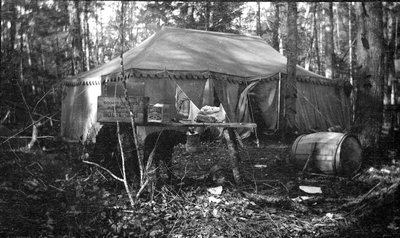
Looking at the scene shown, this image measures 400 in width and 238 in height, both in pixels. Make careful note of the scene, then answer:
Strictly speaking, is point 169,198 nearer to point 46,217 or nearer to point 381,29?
point 46,217

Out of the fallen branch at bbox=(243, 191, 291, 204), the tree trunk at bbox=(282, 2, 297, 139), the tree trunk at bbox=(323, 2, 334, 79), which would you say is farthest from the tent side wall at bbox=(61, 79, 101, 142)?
the tree trunk at bbox=(323, 2, 334, 79)

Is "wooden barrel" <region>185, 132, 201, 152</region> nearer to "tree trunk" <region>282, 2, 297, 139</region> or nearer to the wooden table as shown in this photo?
the wooden table

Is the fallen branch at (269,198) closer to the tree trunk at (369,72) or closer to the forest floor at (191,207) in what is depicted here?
the forest floor at (191,207)

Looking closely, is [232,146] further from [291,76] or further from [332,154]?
[291,76]

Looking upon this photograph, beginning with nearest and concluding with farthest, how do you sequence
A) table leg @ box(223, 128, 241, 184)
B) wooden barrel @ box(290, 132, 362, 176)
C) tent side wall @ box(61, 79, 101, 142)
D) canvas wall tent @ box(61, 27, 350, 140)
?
table leg @ box(223, 128, 241, 184), wooden barrel @ box(290, 132, 362, 176), canvas wall tent @ box(61, 27, 350, 140), tent side wall @ box(61, 79, 101, 142)

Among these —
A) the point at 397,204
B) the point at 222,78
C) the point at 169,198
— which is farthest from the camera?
the point at 222,78

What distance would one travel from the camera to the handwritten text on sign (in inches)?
204

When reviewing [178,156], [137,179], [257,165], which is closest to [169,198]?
[137,179]

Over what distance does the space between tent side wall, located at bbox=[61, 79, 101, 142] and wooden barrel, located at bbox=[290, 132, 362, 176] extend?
6903mm

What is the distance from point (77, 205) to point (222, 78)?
312 inches

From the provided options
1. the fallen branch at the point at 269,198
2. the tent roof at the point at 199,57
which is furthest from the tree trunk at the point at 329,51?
the fallen branch at the point at 269,198

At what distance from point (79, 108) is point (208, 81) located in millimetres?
4716

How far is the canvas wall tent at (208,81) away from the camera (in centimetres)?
1129

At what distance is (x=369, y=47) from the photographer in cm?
768
